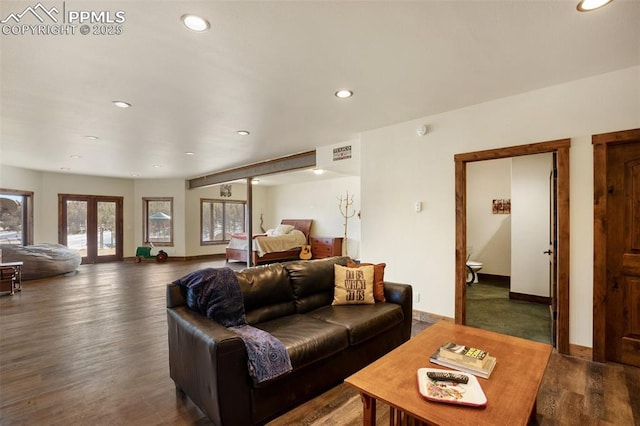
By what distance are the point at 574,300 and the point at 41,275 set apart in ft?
31.2

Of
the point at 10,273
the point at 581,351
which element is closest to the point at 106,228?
the point at 10,273

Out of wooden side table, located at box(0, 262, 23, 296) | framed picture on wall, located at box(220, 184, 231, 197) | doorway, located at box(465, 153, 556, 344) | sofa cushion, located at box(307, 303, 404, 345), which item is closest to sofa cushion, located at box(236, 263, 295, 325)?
sofa cushion, located at box(307, 303, 404, 345)

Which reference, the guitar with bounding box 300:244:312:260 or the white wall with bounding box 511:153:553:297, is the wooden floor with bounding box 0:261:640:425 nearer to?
the white wall with bounding box 511:153:553:297

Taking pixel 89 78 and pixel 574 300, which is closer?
pixel 89 78

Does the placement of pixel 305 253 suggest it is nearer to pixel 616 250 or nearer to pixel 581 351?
pixel 581 351

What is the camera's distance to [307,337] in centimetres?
216

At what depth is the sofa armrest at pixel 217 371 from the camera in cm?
173

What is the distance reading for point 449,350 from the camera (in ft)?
6.11

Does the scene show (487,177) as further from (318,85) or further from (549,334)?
(318,85)

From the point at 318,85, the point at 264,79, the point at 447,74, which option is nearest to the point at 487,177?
the point at 447,74

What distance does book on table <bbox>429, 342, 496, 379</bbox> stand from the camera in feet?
5.51

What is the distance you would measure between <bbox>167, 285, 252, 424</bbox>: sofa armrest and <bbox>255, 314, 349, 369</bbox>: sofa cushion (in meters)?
0.35

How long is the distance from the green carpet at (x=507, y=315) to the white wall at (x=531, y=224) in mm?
359

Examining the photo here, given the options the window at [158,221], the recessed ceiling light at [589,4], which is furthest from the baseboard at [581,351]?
the window at [158,221]
